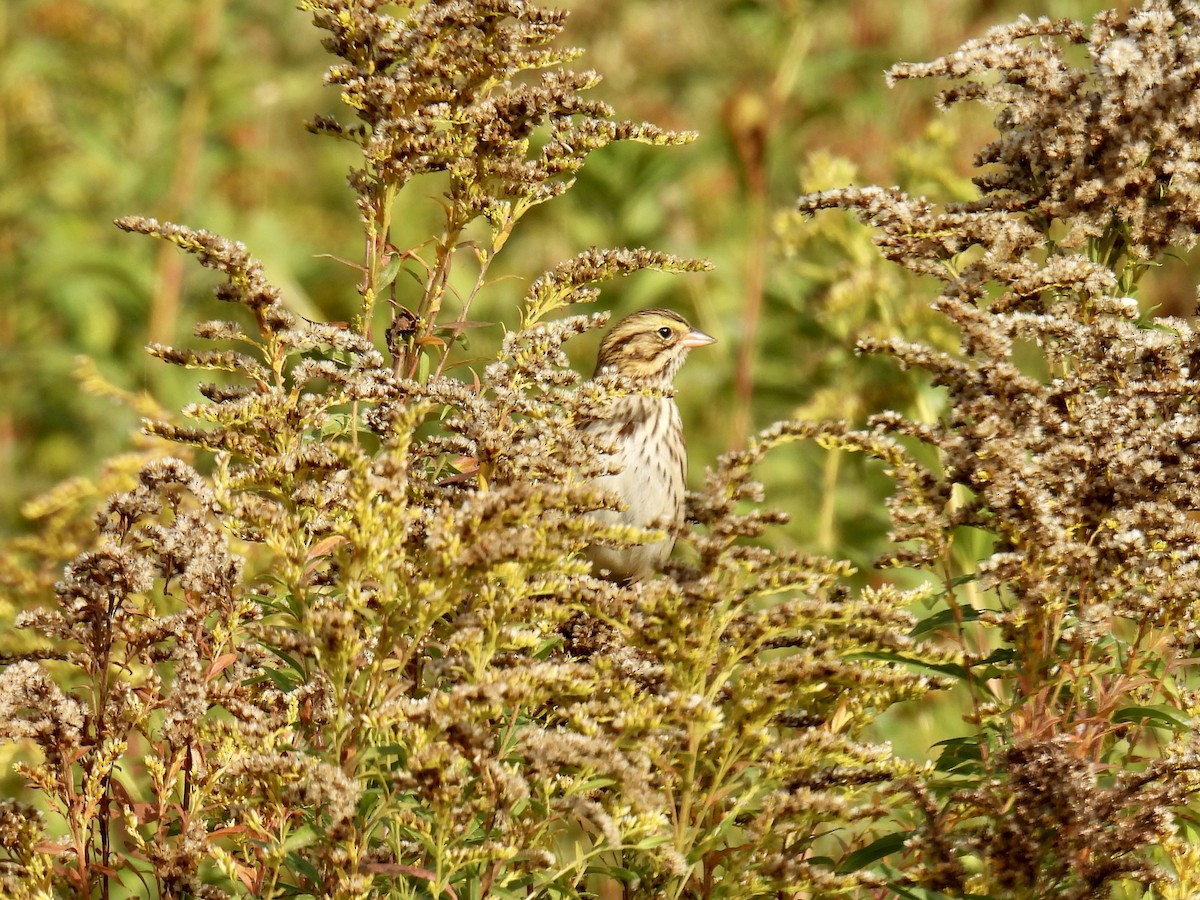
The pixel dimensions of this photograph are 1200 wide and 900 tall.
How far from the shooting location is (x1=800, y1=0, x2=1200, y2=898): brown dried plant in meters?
1.96

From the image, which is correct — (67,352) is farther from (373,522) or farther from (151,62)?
(373,522)

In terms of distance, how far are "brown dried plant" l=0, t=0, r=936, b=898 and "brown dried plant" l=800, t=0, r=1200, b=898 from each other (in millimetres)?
153

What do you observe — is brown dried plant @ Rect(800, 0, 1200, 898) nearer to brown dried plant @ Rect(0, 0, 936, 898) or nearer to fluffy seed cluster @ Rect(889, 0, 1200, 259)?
fluffy seed cluster @ Rect(889, 0, 1200, 259)

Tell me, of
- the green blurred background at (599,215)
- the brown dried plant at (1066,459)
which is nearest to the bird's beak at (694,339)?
the green blurred background at (599,215)

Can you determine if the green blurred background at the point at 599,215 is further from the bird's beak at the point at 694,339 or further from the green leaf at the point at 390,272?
the green leaf at the point at 390,272

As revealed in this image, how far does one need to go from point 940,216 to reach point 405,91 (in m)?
0.77

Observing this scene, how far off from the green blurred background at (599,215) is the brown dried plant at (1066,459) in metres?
1.99

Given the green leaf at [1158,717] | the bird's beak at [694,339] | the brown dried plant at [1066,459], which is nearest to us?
the brown dried plant at [1066,459]

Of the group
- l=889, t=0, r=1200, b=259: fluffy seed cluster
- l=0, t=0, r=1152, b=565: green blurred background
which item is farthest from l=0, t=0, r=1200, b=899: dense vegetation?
l=0, t=0, r=1152, b=565: green blurred background

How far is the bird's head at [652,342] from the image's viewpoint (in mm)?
4824

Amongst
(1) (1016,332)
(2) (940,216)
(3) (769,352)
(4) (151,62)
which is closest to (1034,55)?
(2) (940,216)

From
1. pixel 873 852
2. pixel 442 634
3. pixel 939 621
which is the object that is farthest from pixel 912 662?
pixel 442 634

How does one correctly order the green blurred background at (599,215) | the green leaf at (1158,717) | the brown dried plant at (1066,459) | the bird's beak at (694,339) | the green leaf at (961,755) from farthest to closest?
the green blurred background at (599,215) → the bird's beak at (694,339) → the green leaf at (961,755) → the green leaf at (1158,717) → the brown dried plant at (1066,459)

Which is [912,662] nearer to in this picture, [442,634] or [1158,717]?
[1158,717]
